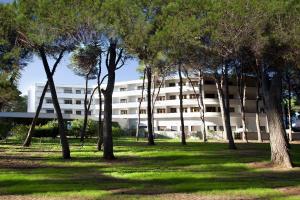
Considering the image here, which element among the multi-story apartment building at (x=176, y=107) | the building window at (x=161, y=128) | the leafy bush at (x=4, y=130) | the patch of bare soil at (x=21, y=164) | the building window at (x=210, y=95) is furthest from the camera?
the building window at (x=161, y=128)

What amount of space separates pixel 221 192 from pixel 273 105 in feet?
29.7

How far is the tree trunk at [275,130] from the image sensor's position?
21.3 m

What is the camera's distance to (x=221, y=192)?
13.9 m

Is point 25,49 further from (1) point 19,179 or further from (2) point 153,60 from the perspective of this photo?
(1) point 19,179

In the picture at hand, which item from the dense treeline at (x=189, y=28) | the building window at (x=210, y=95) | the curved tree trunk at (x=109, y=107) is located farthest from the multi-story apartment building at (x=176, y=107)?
the dense treeline at (x=189, y=28)

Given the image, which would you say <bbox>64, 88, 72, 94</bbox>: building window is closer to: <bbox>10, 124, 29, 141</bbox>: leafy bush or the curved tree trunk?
<bbox>10, 124, 29, 141</bbox>: leafy bush

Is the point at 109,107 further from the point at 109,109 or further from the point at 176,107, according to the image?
the point at 176,107

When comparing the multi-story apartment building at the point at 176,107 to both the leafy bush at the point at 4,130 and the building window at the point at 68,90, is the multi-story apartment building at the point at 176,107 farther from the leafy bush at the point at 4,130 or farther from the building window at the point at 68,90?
the leafy bush at the point at 4,130

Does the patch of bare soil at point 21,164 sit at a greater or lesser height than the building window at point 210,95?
lesser

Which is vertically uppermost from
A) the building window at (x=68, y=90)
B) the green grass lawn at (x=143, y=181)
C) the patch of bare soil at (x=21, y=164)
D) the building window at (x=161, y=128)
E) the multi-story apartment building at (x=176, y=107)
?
the building window at (x=68, y=90)

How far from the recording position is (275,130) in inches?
857

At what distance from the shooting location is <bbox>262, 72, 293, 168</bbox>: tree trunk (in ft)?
69.8

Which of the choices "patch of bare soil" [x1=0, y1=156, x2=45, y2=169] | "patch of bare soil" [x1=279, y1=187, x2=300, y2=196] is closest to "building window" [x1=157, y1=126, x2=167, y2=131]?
"patch of bare soil" [x1=0, y1=156, x2=45, y2=169]

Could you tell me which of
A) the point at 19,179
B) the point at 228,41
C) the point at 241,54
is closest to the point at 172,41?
the point at 228,41
